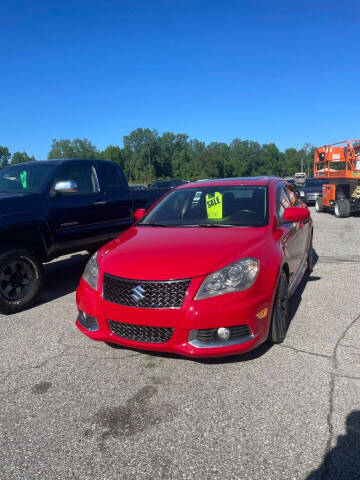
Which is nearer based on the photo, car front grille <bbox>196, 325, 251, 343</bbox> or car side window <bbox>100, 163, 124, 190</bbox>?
car front grille <bbox>196, 325, 251, 343</bbox>

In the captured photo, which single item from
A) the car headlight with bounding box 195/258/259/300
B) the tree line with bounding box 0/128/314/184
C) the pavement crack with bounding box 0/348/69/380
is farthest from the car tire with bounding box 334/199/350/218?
the tree line with bounding box 0/128/314/184

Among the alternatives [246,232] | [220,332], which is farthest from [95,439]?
[246,232]

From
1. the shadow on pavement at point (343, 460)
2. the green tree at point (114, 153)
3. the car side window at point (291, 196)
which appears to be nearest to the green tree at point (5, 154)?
the green tree at point (114, 153)

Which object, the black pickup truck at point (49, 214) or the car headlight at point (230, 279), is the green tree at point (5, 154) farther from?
the car headlight at point (230, 279)

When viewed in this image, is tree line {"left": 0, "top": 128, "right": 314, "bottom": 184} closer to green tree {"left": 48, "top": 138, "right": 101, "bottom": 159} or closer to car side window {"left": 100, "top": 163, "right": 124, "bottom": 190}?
green tree {"left": 48, "top": 138, "right": 101, "bottom": 159}

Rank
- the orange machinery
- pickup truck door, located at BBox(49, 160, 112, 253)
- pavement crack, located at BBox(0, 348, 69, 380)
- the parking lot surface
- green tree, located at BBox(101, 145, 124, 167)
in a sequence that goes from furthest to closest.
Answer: green tree, located at BBox(101, 145, 124, 167) < the orange machinery < pickup truck door, located at BBox(49, 160, 112, 253) < pavement crack, located at BBox(0, 348, 69, 380) < the parking lot surface

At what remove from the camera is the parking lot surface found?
2164 mm

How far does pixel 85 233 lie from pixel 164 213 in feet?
5.73

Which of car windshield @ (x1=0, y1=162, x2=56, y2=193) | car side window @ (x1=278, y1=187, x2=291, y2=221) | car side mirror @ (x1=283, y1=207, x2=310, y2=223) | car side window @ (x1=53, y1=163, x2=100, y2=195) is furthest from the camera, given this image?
car side window @ (x1=53, y1=163, x2=100, y2=195)

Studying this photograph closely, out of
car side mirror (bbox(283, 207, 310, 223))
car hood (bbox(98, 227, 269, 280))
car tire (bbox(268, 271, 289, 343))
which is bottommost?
car tire (bbox(268, 271, 289, 343))

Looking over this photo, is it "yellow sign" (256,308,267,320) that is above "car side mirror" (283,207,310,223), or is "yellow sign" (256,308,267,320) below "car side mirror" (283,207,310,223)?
below

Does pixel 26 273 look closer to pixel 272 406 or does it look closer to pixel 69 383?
pixel 69 383

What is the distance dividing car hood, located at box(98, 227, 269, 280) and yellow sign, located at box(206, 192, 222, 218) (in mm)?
403

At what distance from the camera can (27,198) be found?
196 inches
